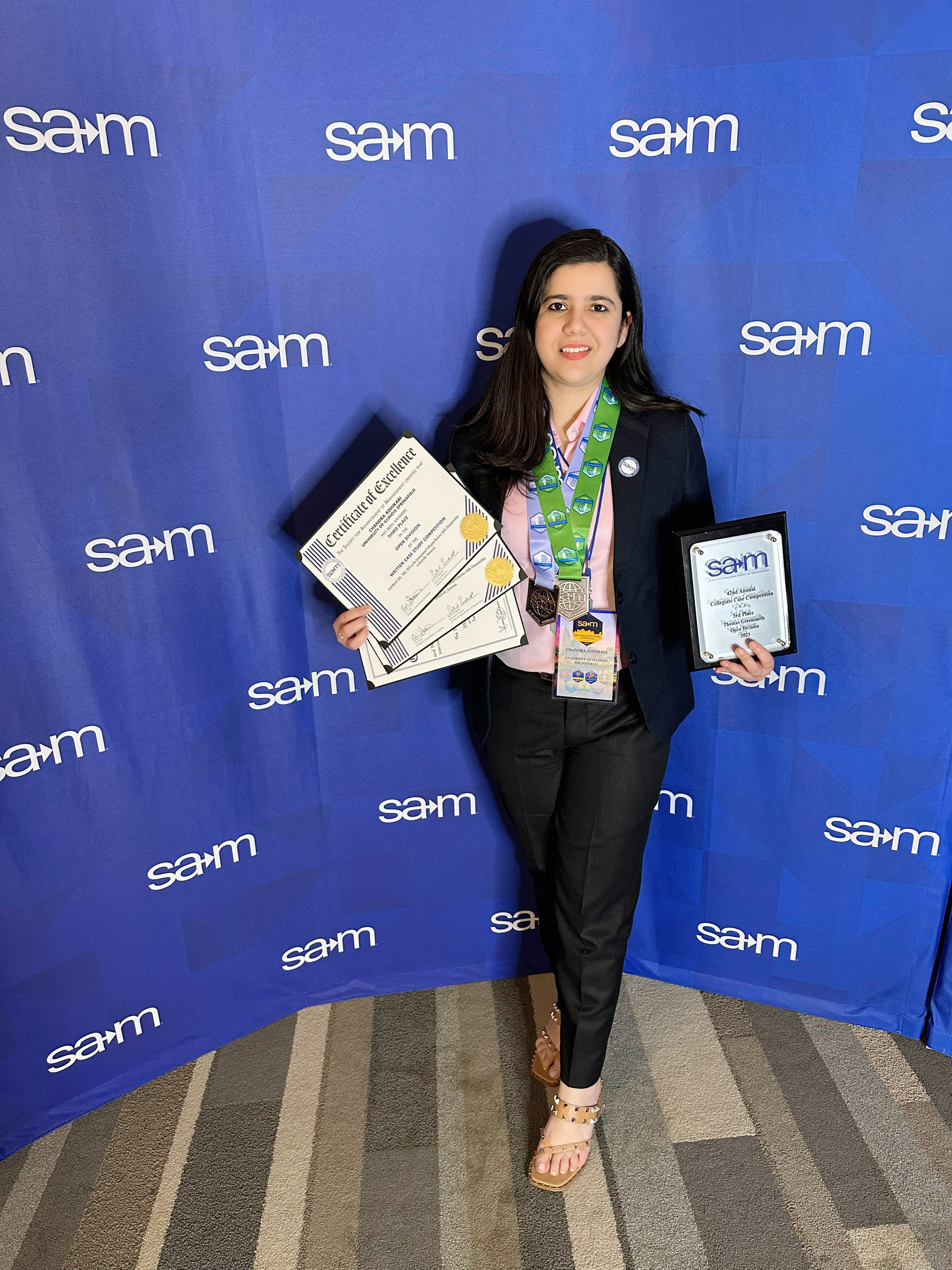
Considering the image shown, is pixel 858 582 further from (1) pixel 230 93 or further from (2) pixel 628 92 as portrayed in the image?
(1) pixel 230 93

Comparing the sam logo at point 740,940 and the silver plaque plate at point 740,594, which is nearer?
the silver plaque plate at point 740,594

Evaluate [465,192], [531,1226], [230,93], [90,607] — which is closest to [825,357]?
[465,192]

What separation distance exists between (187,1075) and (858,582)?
7.22 ft

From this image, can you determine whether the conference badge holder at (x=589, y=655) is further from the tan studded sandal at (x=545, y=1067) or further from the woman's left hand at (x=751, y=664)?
the tan studded sandal at (x=545, y=1067)

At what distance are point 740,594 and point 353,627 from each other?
2.81 feet

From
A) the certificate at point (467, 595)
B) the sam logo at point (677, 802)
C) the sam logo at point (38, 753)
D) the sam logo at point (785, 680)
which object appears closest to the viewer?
the certificate at point (467, 595)

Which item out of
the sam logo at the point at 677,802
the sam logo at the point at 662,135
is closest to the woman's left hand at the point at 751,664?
the sam logo at the point at 677,802

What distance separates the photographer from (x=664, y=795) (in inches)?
104

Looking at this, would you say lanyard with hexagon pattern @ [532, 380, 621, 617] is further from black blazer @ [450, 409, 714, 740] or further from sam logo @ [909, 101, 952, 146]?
sam logo @ [909, 101, 952, 146]

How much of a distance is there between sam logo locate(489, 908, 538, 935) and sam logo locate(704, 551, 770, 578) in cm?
133

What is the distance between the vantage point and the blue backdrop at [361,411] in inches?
77.1

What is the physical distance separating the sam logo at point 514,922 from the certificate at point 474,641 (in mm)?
1032

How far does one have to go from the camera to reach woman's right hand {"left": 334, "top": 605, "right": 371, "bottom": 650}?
6.92 ft
